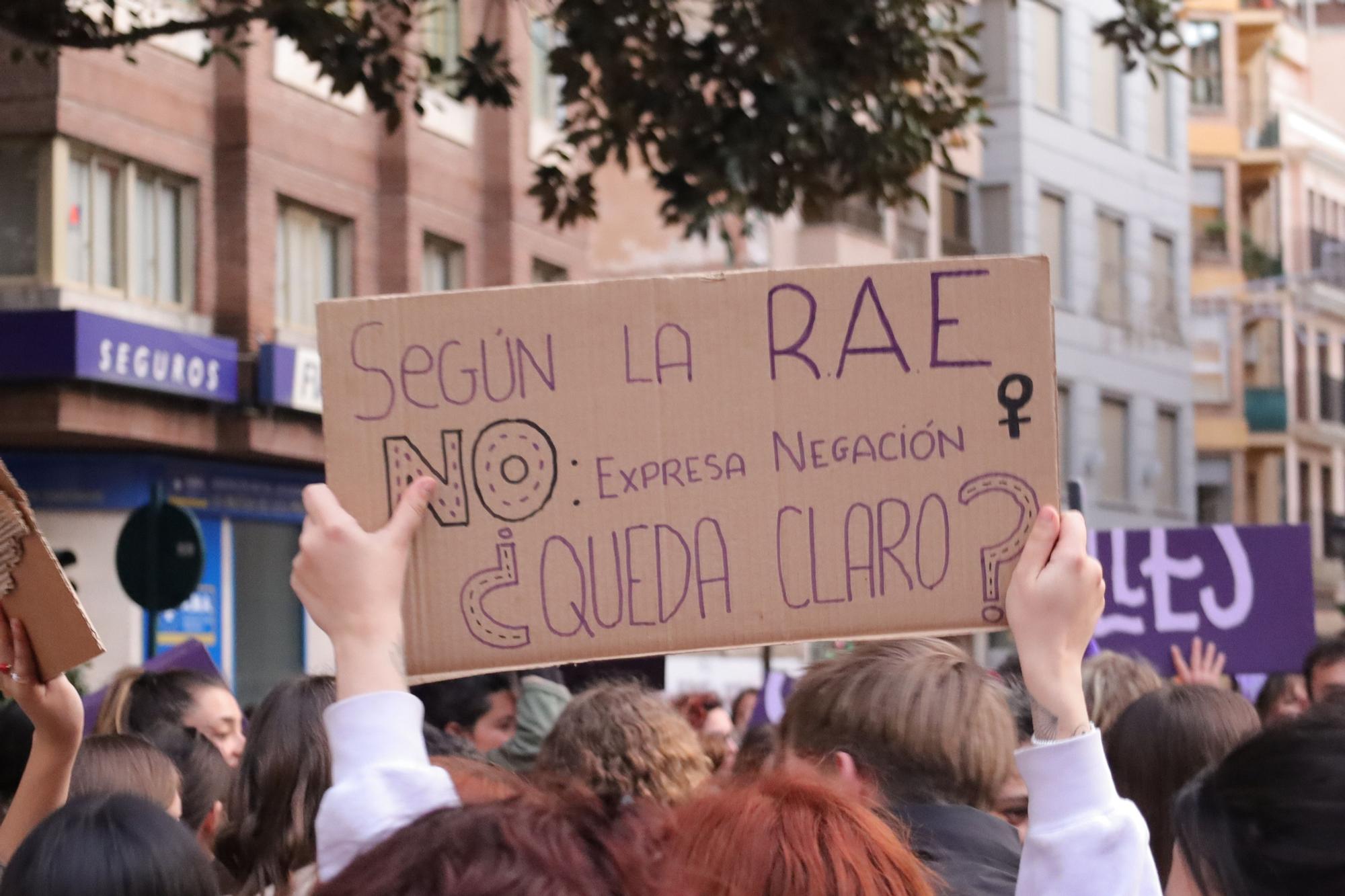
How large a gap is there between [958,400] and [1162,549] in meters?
4.97

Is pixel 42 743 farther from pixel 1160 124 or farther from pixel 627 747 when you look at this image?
pixel 1160 124

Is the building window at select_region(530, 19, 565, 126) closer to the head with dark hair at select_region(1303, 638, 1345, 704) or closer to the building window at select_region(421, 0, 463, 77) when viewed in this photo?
the building window at select_region(421, 0, 463, 77)

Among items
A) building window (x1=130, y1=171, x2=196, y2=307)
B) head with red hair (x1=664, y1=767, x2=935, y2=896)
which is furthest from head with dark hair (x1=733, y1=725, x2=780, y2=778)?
building window (x1=130, y1=171, x2=196, y2=307)

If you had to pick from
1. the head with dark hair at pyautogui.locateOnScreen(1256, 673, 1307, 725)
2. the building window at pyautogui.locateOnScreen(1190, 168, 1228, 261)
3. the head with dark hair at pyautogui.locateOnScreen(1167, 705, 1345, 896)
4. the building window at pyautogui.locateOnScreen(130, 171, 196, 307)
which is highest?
the building window at pyautogui.locateOnScreen(1190, 168, 1228, 261)

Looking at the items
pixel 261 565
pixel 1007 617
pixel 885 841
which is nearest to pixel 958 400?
pixel 1007 617

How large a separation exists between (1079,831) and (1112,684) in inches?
111

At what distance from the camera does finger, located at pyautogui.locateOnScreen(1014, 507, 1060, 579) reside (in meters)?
2.73

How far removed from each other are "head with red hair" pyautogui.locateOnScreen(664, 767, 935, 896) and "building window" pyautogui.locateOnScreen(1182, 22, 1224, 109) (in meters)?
45.1

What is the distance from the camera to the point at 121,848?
258cm

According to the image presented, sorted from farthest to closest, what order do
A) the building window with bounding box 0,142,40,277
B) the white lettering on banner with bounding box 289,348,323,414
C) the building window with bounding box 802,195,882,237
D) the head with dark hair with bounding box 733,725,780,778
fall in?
the building window with bounding box 802,195,882,237, the white lettering on banner with bounding box 289,348,323,414, the building window with bounding box 0,142,40,277, the head with dark hair with bounding box 733,725,780,778

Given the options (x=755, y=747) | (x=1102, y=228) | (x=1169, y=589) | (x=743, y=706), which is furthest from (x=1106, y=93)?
(x=755, y=747)

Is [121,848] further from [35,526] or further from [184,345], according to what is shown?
[184,345]

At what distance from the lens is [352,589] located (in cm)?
249

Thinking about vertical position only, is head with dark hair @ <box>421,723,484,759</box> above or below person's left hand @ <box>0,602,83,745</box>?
below
